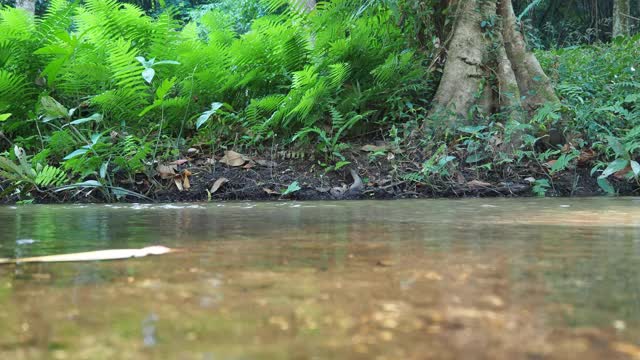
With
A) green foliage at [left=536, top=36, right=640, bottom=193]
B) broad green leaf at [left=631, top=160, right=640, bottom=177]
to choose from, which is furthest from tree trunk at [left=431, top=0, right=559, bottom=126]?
broad green leaf at [left=631, top=160, right=640, bottom=177]

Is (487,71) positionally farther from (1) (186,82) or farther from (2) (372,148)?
(1) (186,82)

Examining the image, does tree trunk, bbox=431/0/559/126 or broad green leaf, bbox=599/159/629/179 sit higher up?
tree trunk, bbox=431/0/559/126

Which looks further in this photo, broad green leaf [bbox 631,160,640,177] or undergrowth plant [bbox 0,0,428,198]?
undergrowth plant [bbox 0,0,428,198]

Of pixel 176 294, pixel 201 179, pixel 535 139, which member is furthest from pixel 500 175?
pixel 176 294

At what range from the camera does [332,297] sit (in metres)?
0.86

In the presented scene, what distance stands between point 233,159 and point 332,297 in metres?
3.67

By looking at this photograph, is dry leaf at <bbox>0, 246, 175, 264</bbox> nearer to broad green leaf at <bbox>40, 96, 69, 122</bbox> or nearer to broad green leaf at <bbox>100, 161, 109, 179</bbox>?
broad green leaf at <bbox>100, 161, 109, 179</bbox>

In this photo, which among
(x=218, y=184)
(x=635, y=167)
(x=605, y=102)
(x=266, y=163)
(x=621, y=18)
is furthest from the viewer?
(x=621, y=18)

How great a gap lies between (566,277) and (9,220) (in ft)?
7.02

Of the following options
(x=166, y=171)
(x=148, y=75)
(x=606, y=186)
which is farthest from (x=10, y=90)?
(x=606, y=186)

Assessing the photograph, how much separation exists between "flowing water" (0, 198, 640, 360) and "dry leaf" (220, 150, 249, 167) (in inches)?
106

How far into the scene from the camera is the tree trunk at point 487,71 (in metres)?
4.62

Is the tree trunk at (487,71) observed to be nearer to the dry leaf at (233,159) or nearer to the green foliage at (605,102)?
the green foliage at (605,102)

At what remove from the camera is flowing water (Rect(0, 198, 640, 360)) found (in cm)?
61
